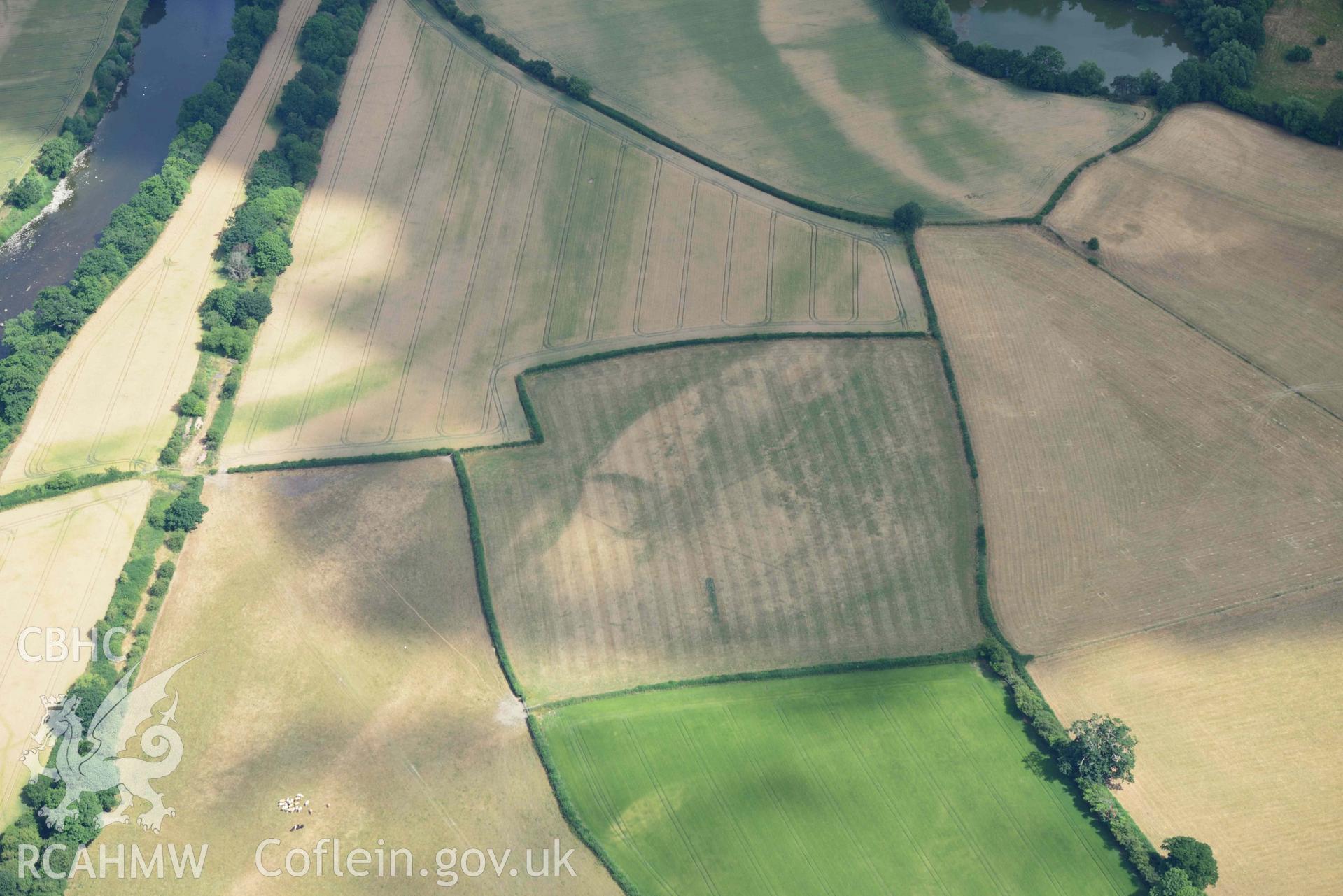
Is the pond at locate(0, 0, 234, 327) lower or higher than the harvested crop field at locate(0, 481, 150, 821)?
higher

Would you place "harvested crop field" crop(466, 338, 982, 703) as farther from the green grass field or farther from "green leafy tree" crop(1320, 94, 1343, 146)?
"green leafy tree" crop(1320, 94, 1343, 146)

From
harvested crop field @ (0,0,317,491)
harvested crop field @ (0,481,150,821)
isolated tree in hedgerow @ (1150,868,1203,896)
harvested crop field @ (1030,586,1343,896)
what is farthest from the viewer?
harvested crop field @ (0,0,317,491)

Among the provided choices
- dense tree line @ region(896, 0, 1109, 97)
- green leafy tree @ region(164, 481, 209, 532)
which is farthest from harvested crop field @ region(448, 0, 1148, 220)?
green leafy tree @ region(164, 481, 209, 532)

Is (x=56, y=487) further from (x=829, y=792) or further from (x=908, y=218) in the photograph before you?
(x=908, y=218)

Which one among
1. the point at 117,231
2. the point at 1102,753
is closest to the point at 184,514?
the point at 117,231

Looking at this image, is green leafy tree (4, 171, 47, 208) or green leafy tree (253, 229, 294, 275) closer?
green leafy tree (253, 229, 294, 275)

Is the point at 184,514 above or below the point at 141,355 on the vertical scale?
below
